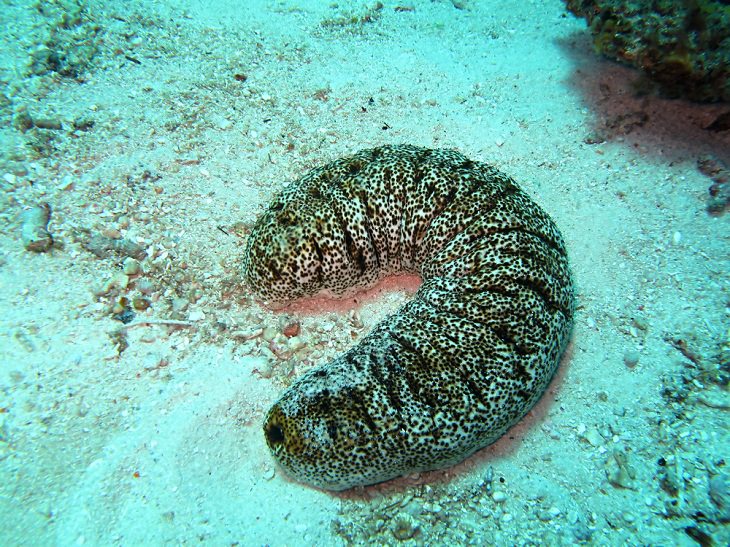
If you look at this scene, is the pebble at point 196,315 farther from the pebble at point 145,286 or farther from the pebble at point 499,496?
the pebble at point 499,496

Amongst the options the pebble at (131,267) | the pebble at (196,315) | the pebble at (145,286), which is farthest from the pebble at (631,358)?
the pebble at (131,267)

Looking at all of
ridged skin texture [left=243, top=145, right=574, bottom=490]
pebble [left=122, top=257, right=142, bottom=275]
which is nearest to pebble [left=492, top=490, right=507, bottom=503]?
ridged skin texture [left=243, top=145, right=574, bottom=490]

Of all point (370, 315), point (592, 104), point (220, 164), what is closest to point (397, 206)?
point (370, 315)

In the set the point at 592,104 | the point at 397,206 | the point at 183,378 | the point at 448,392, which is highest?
the point at 592,104

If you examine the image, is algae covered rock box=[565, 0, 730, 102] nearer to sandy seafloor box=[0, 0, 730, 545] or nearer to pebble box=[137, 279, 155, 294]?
sandy seafloor box=[0, 0, 730, 545]

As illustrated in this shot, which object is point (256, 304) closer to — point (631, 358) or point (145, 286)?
point (145, 286)

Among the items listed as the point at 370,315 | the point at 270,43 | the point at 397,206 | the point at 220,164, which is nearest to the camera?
the point at 397,206

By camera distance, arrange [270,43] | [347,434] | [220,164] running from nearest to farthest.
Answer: [347,434], [220,164], [270,43]

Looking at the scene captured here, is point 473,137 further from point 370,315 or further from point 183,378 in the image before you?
point 183,378
